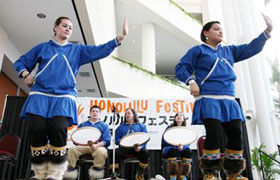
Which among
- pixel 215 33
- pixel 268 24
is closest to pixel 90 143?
pixel 215 33

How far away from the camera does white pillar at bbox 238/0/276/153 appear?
4711mm

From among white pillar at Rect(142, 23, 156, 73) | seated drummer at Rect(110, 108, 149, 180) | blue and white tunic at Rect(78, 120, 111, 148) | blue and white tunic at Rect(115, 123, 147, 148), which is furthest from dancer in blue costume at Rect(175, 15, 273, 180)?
white pillar at Rect(142, 23, 156, 73)

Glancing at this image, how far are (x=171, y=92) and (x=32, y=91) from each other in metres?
8.30

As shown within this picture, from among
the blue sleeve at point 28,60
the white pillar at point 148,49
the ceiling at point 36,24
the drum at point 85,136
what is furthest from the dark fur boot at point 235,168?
the white pillar at point 148,49

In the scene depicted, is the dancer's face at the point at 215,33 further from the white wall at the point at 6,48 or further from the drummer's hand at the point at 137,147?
the white wall at the point at 6,48

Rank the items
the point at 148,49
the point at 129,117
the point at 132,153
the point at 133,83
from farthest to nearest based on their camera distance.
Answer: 1. the point at 148,49
2. the point at 133,83
3. the point at 129,117
4. the point at 132,153

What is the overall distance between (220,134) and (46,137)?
1.26m

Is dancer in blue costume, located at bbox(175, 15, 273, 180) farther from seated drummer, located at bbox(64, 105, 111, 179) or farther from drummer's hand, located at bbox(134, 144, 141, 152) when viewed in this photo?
seated drummer, located at bbox(64, 105, 111, 179)

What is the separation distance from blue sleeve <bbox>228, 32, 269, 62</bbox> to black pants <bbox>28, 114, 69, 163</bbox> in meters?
1.56

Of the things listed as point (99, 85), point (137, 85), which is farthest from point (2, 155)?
point (137, 85)

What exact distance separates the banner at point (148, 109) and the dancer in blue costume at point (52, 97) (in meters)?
3.26

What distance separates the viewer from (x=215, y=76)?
6.28ft

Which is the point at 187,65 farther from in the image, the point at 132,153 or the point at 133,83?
the point at 133,83

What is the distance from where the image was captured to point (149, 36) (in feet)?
35.6
